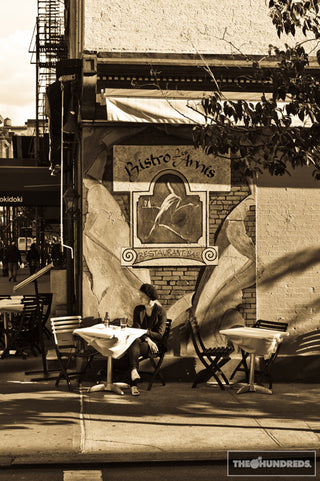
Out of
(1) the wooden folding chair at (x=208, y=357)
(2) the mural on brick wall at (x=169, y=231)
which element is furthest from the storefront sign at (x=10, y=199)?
(1) the wooden folding chair at (x=208, y=357)

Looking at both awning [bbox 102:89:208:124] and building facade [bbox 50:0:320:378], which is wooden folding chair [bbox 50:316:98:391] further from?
awning [bbox 102:89:208:124]

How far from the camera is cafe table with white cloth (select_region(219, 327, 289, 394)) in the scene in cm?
1012

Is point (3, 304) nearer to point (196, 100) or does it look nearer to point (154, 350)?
point (154, 350)

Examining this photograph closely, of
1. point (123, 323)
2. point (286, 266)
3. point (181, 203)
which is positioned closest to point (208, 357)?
point (123, 323)

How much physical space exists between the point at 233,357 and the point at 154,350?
4.31ft

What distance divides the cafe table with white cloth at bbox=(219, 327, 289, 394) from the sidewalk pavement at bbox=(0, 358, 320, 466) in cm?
16

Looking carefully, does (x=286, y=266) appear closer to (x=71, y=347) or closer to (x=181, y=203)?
(x=181, y=203)

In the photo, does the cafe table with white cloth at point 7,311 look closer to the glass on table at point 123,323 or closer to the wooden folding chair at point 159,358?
the wooden folding chair at point 159,358

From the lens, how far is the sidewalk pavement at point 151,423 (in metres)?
7.39

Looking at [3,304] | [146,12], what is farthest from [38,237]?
[146,12]

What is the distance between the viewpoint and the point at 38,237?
41.9m

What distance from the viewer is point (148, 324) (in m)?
10.7

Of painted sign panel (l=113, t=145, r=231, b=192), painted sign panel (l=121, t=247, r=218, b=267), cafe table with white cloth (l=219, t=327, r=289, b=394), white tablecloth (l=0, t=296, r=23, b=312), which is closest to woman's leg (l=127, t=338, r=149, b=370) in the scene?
cafe table with white cloth (l=219, t=327, r=289, b=394)

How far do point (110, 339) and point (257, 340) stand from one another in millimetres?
1887
